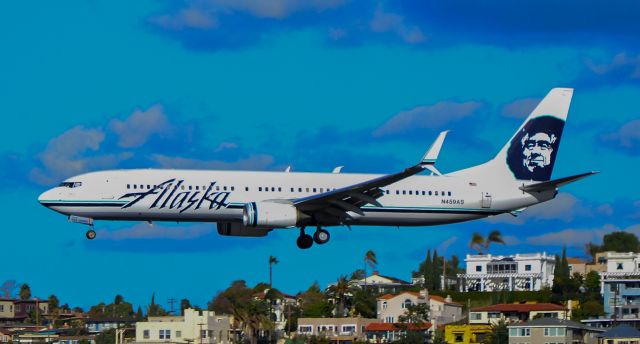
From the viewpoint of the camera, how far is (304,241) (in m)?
71.6

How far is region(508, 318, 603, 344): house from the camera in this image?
118 meters

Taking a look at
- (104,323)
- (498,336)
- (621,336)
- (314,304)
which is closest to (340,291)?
(314,304)

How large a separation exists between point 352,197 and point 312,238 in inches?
189

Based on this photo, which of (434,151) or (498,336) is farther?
(498,336)

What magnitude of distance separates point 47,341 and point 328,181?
70912mm

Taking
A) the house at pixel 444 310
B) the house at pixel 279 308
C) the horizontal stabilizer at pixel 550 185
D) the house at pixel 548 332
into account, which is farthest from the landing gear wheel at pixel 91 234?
the house at pixel 279 308

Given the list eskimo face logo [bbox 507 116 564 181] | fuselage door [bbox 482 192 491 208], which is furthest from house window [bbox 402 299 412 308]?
fuselage door [bbox 482 192 491 208]

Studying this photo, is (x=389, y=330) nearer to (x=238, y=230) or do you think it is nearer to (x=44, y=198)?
(x=238, y=230)

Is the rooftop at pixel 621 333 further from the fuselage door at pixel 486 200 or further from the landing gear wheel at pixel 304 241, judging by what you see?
the landing gear wheel at pixel 304 241

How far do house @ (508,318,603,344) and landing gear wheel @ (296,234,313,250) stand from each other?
170ft

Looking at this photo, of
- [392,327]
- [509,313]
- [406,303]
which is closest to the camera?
[392,327]

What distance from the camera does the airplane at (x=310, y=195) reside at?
219ft

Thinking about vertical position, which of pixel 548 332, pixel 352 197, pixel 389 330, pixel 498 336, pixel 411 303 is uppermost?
pixel 352 197

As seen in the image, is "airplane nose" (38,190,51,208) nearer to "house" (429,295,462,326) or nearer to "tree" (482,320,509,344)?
"tree" (482,320,509,344)
